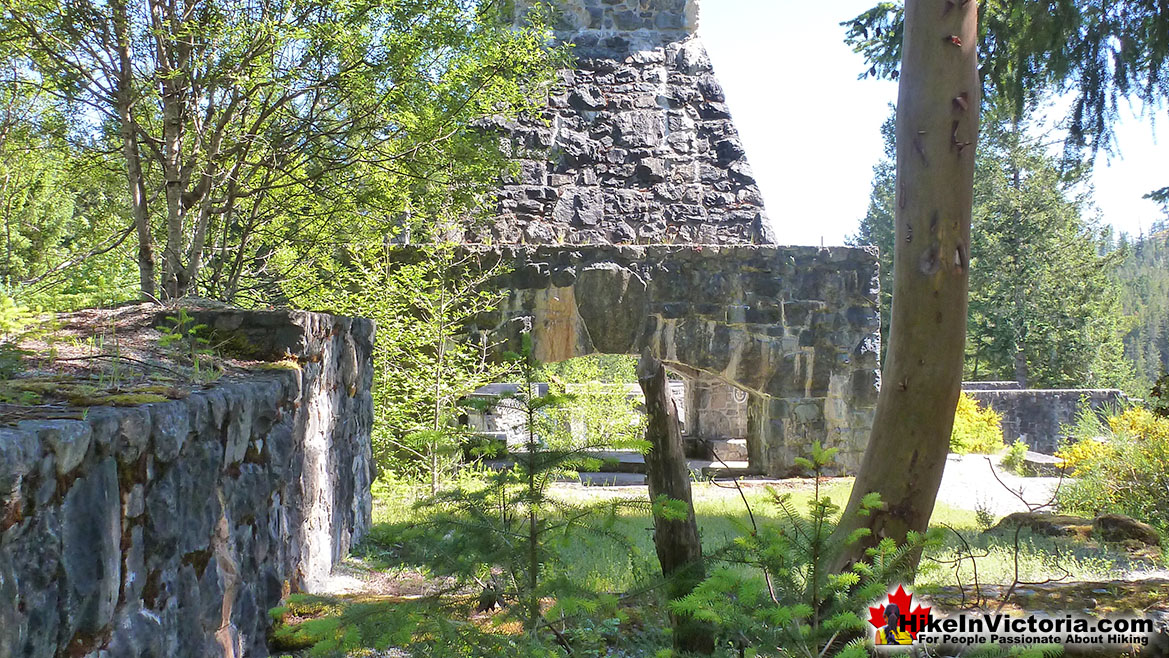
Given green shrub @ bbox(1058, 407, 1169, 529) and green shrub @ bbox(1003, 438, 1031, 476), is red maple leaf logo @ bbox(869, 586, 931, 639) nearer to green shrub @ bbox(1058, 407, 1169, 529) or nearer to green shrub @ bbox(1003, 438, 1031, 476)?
green shrub @ bbox(1058, 407, 1169, 529)

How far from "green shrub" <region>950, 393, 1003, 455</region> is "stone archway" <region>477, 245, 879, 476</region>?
4.36 metres

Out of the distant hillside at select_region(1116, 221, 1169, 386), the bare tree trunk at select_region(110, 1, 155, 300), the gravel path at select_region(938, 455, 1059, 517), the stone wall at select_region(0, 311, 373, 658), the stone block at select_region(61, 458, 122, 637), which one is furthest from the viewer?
the distant hillside at select_region(1116, 221, 1169, 386)

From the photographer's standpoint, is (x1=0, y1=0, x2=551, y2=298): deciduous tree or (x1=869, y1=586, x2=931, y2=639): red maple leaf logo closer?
(x1=869, y1=586, x2=931, y2=639): red maple leaf logo

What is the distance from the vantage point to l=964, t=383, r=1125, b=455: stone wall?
1512cm

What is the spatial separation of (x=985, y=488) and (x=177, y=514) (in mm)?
9211

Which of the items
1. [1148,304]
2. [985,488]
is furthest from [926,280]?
[1148,304]

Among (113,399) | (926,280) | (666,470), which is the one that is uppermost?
(926,280)

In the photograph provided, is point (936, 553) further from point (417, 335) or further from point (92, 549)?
point (417, 335)

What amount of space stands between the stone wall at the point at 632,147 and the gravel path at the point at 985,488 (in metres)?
3.62

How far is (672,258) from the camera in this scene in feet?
29.9

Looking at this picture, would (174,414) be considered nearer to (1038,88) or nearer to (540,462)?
(540,462)

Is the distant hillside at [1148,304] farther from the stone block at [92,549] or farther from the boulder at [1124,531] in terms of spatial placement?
the stone block at [92,549]

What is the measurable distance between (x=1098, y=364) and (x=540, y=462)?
28.6 meters

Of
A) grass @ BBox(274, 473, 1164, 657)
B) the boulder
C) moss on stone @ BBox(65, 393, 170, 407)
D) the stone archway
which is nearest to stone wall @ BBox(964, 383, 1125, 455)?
the stone archway
